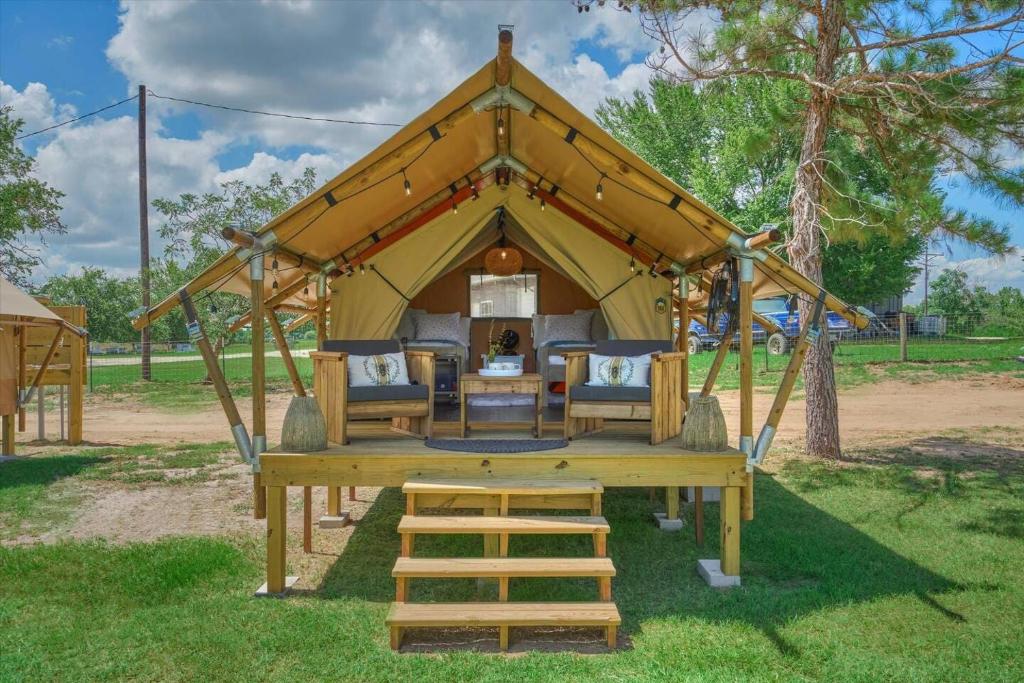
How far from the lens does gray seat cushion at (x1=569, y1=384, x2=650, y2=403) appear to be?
5301 millimetres

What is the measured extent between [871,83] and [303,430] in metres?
6.45

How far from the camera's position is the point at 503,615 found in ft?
12.2

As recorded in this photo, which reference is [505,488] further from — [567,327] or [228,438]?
[228,438]

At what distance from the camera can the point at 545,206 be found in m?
7.49

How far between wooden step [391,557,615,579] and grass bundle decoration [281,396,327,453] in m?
1.16

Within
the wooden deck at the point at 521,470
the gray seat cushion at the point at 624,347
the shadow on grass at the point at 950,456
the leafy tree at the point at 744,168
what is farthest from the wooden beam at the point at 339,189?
the leafy tree at the point at 744,168

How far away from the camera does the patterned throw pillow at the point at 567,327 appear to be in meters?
8.94

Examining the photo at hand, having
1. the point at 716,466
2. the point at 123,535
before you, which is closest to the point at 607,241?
the point at 716,466

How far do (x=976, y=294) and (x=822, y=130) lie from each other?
2225 cm

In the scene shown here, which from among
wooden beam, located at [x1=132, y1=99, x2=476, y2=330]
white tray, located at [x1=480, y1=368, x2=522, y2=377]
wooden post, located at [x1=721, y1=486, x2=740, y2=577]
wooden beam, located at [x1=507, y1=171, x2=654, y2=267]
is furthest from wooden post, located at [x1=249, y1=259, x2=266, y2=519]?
wooden beam, located at [x1=507, y1=171, x2=654, y2=267]

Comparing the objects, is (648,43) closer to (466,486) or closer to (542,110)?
(542,110)

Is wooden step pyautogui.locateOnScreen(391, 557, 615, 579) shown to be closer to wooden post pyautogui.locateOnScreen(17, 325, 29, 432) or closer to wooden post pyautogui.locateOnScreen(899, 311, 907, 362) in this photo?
wooden post pyautogui.locateOnScreen(17, 325, 29, 432)

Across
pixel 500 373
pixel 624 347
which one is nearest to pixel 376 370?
pixel 500 373

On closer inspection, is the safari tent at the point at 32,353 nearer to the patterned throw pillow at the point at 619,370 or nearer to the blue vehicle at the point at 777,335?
the patterned throw pillow at the point at 619,370
